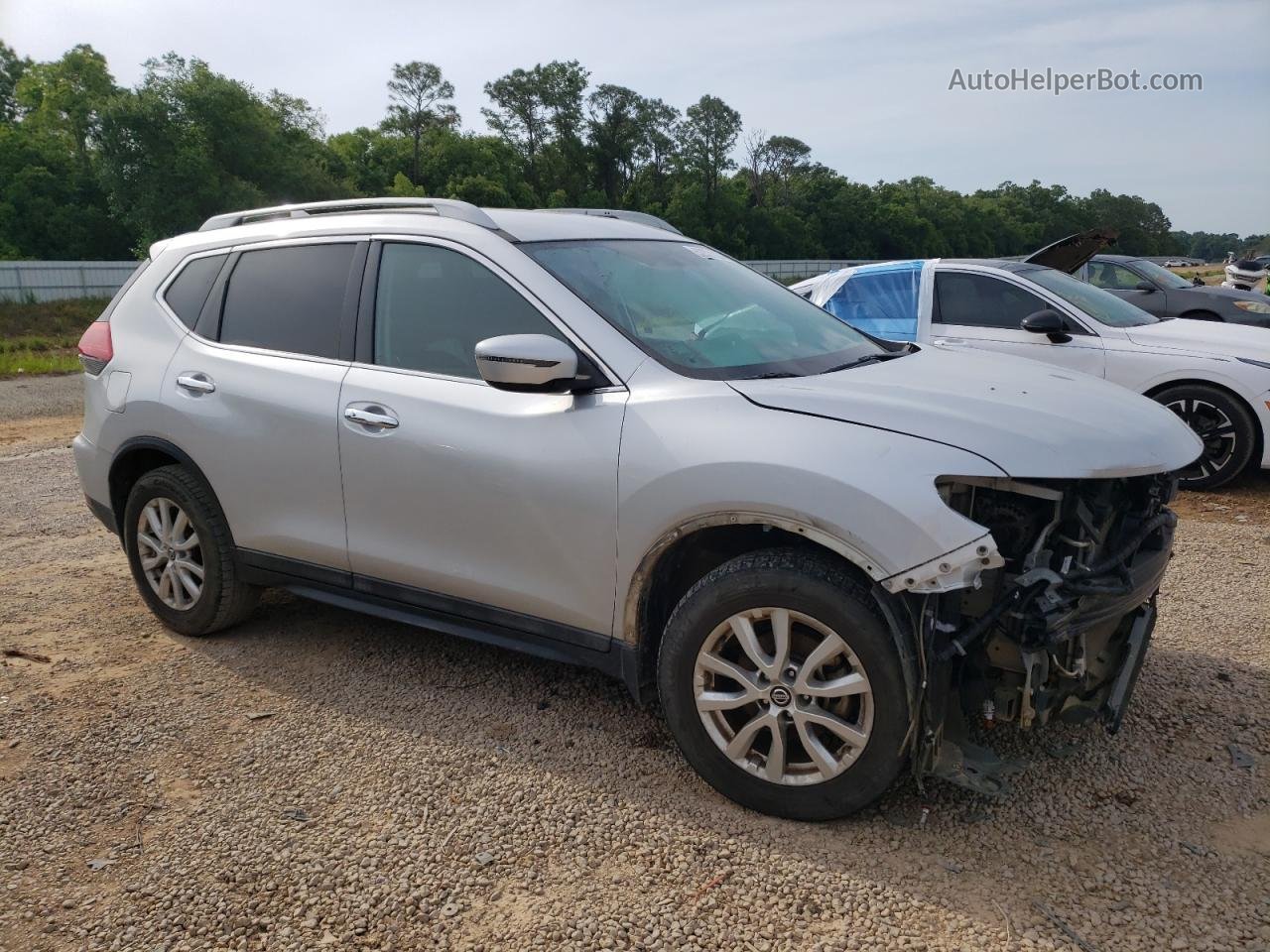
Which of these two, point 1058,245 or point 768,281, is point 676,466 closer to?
point 768,281

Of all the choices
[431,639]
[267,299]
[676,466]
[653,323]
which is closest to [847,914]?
[676,466]

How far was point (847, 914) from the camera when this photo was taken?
8.51 feet

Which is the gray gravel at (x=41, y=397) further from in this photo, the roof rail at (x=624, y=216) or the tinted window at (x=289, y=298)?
the roof rail at (x=624, y=216)

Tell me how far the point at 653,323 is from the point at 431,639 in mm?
1937

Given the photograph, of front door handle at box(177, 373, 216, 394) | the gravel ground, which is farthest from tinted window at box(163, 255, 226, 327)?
the gravel ground

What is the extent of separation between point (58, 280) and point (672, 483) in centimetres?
3543

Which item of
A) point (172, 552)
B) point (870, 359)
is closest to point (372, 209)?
point (172, 552)

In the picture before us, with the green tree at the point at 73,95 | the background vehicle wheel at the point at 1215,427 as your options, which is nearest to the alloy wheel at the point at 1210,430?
the background vehicle wheel at the point at 1215,427

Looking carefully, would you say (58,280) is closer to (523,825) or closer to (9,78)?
(523,825)

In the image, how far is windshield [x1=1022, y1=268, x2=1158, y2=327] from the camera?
755cm

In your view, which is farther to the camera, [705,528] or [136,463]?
[136,463]

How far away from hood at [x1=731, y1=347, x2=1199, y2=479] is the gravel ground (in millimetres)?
1084

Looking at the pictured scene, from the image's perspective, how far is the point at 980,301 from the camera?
7734mm

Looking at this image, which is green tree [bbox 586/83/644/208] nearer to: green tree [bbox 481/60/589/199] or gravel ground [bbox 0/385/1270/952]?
green tree [bbox 481/60/589/199]
